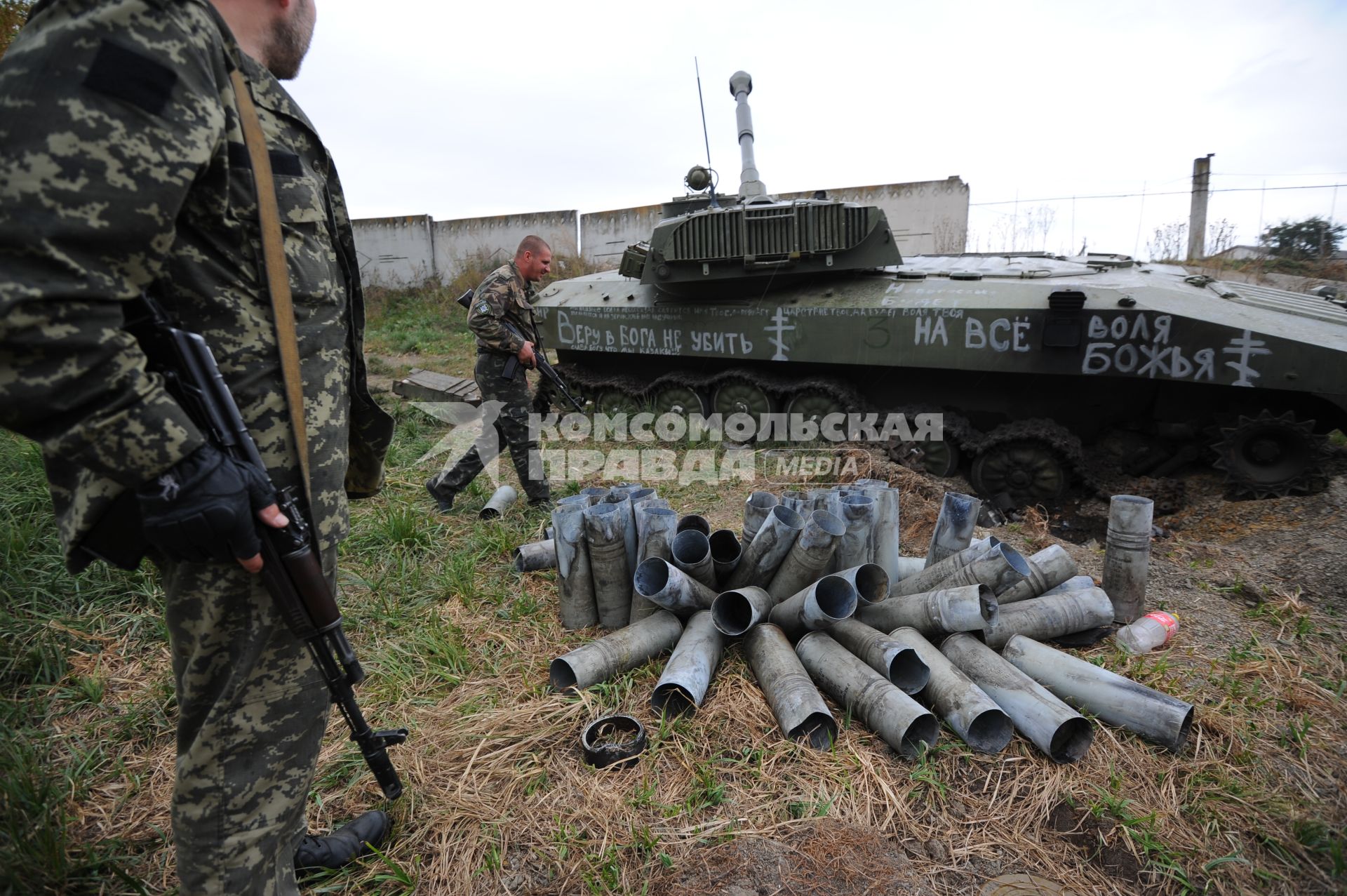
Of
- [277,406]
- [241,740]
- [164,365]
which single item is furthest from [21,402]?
[241,740]

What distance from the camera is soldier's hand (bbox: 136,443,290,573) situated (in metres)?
1.29

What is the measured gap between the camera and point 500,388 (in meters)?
5.52

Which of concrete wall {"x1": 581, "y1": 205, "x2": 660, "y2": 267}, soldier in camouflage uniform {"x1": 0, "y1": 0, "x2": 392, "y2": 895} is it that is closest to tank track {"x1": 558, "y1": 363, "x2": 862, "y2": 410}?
soldier in camouflage uniform {"x1": 0, "y1": 0, "x2": 392, "y2": 895}

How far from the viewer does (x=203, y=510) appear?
1.31m

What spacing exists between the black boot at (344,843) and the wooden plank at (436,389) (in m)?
6.72

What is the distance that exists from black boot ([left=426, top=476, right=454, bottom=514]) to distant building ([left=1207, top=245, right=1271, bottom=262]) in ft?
42.7

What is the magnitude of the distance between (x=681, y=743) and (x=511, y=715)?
0.70 meters

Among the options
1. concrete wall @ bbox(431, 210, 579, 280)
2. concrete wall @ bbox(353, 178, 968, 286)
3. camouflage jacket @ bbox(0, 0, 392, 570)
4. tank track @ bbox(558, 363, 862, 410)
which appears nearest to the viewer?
camouflage jacket @ bbox(0, 0, 392, 570)

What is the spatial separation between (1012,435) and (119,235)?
6015 mm

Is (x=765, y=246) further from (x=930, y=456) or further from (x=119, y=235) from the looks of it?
(x=119, y=235)

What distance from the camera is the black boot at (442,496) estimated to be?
17.7 ft

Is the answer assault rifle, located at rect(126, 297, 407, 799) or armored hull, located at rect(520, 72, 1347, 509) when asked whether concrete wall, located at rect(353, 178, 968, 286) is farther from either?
assault rifle, located at rect(126, 297, 407, 799)

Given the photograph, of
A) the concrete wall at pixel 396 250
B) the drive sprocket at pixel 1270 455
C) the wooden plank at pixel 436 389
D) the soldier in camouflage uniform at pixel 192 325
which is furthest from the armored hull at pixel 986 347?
the concrete wall at pixel 396 250

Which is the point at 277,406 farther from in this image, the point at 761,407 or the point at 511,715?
the point at 761,407
